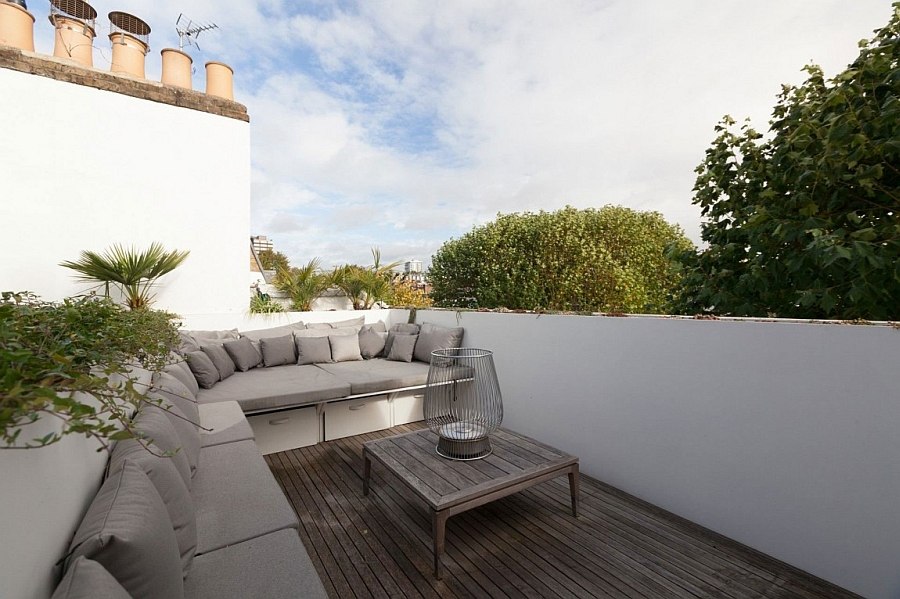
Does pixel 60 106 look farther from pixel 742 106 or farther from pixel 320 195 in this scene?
pixel 742 106

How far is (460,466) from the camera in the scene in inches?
93.4

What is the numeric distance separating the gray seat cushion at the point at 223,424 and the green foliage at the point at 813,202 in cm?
345

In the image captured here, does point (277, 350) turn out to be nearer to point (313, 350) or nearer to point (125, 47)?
point (313, 350)

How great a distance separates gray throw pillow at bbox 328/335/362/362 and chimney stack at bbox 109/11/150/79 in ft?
15.2

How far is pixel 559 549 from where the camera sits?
2.20 m

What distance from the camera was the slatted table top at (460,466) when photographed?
6.81 ft

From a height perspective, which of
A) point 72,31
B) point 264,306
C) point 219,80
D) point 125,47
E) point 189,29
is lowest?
point 264,306

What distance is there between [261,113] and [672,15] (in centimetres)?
566

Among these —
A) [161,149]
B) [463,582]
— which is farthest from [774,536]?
[161,149]

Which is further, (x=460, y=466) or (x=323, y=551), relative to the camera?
→ (x=460, y=466)

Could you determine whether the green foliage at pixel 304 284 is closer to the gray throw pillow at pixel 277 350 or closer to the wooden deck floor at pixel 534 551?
the gray throw pillow at pixel 277 350

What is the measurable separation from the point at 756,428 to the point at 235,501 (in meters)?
2.69

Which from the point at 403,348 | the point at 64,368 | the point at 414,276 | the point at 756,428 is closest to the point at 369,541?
the point at 64,368

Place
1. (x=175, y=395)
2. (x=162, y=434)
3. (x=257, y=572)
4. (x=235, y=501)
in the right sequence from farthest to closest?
(x=175, y=395) < (x=235, y=501) < (x=162, y=434) < (x=257, y=572)
